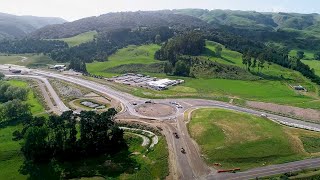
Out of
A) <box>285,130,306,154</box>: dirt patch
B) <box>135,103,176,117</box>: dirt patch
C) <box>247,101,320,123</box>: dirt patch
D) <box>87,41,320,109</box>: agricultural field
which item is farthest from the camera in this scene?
<box>87,41,320,109</box>: agricultural field

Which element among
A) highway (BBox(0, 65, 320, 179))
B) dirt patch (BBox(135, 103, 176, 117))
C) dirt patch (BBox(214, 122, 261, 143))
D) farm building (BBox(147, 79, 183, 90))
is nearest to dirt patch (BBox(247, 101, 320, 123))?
highway (BBox(0, 65, 320, 179))

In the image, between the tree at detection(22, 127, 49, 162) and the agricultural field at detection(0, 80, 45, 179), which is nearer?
the agricultural field at detection(0, 80, 45, 179)

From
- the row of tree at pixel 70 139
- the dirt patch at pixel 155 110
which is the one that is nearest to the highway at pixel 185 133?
the dirt patch at pixel 155 110

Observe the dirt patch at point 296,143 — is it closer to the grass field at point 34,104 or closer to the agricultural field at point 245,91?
the agricultural field at point 245,91

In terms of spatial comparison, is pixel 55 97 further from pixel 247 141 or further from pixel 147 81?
pixel 247 141

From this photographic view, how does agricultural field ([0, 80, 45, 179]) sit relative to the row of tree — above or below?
below

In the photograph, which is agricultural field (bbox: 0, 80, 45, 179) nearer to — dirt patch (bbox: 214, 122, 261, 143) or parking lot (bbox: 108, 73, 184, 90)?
dirt patch (bbox: 214, 122, 261, 143)
